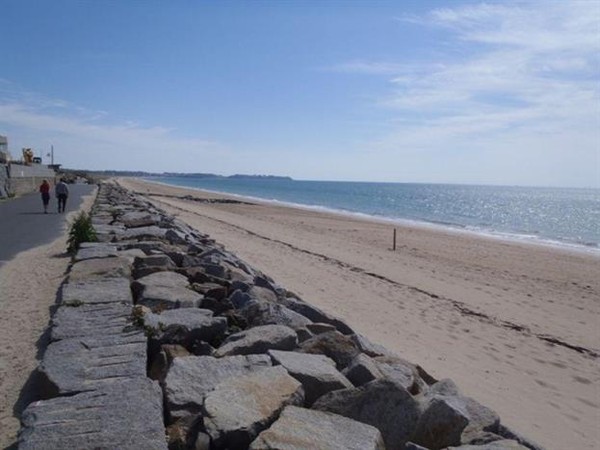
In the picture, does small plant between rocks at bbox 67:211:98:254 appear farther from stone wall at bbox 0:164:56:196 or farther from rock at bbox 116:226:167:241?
stone wall at bbox 0:164:56:196

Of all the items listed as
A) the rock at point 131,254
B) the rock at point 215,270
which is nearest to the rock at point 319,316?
the rock at point 215,270

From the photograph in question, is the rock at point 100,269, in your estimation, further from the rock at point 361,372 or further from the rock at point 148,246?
Result: the rock at point 361,372

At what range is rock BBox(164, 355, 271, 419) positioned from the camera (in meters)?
3.15

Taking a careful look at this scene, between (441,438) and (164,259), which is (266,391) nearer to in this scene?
(441,438)

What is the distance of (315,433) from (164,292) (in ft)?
10.0

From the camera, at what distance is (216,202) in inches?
1832

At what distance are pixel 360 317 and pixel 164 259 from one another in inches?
126

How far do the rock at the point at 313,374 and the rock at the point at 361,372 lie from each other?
10cm

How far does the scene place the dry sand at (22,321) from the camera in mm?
3475

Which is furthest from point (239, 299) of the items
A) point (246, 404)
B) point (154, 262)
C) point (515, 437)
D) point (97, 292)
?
point (515, 437)

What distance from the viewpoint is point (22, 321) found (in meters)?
5.30

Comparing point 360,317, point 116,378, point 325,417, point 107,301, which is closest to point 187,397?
point 116,378

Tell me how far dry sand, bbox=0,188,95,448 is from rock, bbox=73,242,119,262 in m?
0.39

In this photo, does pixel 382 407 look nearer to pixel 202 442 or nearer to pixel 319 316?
pixel 202 442
